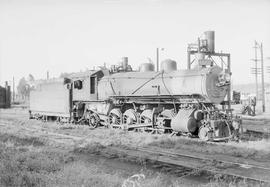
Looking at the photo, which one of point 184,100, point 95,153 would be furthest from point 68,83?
point 95,153

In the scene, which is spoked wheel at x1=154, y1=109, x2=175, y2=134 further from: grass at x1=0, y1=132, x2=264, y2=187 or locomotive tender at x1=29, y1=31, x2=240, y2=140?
grass at x1=0, y1=132, x2=264, y2=187

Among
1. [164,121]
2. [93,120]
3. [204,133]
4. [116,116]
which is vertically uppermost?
[116,116]

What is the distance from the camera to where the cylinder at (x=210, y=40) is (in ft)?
82.1

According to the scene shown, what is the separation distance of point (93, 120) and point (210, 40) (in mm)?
12398

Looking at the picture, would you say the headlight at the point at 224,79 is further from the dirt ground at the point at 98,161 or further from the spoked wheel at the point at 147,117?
the spoked wheel at the point at 147,117

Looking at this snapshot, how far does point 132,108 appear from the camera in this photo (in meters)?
16.1

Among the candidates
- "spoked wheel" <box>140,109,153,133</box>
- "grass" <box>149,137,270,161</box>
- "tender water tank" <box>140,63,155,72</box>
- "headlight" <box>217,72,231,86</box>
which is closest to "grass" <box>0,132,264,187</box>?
"grass" <box>149,137,270,161</box>

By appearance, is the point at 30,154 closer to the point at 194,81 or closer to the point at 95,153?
the point at 95,153

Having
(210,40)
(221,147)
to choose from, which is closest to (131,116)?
(221,147)

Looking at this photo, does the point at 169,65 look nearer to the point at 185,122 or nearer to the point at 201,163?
the point at 185,122

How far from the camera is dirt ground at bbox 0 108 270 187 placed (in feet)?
20.6

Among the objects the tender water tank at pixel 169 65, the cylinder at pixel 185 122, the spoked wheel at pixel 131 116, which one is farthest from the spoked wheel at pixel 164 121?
the tender water tank at pixel 169 65

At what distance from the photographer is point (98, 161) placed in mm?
8781

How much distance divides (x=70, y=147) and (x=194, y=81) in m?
5.76
